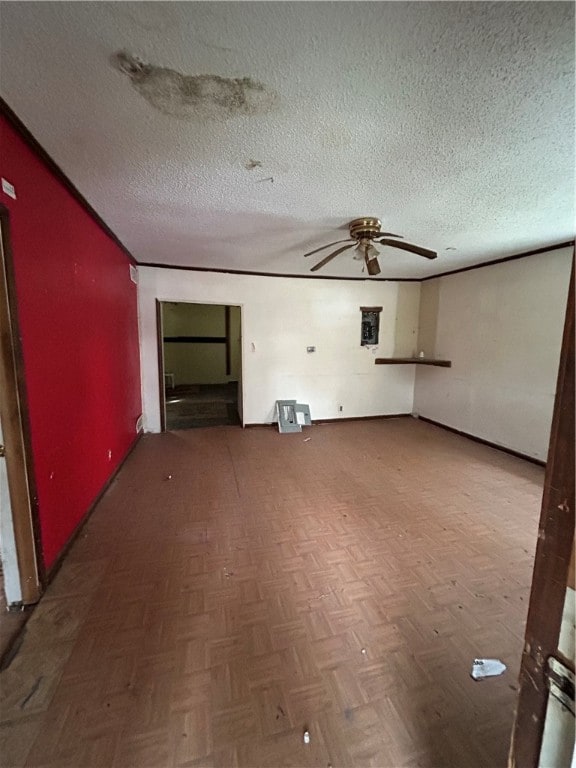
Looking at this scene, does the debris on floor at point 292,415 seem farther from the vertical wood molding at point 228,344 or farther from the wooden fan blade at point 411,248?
the vertical wood molding at point 228,344

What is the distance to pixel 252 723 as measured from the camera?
119 centimetres

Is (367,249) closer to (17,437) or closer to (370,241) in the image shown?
(370,241)

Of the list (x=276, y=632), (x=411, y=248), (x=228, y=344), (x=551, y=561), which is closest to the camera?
(x=551, y=561)

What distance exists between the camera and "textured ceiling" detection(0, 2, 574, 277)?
1.04 meters

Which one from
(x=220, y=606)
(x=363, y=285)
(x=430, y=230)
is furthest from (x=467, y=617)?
(x=363, y=285)

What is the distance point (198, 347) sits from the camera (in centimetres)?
875

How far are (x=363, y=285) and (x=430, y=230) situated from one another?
2263 millimetres

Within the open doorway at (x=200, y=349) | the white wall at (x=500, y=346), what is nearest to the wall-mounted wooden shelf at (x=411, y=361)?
the white wall at (x=500, y=346)

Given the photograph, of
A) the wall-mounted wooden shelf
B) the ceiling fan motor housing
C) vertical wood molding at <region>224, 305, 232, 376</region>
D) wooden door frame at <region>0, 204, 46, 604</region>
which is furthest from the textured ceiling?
vertical wood molding at <region>224, 305, 232, 376</region>

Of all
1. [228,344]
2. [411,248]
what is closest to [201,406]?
[228,344]

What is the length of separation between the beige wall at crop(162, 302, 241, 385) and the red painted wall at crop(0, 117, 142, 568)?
5.38m

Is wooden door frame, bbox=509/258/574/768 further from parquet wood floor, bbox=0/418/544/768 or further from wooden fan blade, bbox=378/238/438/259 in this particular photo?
wooden fan blade, bbox=378/238/438/259

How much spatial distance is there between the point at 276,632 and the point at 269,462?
2149 mm

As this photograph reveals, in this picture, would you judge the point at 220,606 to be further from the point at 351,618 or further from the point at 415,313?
the point at 415,313
